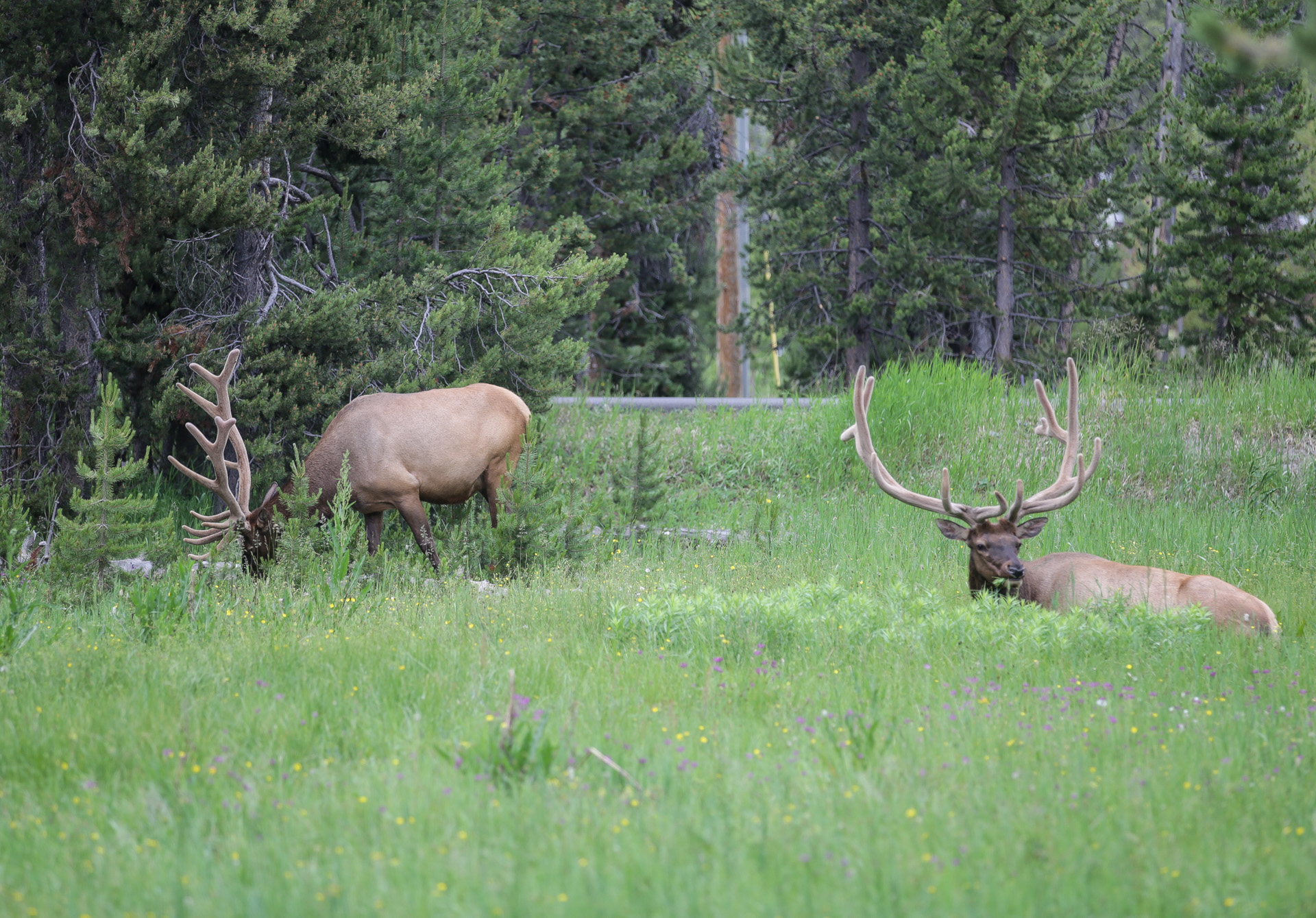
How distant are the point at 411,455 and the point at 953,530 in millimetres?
3811

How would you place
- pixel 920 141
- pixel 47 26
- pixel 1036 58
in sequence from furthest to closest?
pixel 920 141 → pixel 1036 58 → pixel 47 26

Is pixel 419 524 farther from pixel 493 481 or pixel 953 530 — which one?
pixel 953 530

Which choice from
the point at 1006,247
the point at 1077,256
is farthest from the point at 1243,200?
the point at 1006,247

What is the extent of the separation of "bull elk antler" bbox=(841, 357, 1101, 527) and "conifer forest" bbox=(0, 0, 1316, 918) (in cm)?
5

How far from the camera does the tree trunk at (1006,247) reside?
16.8 meters

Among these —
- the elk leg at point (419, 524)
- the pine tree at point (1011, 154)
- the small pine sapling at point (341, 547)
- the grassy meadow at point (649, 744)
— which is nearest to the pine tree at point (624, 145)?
the pine tree at point (1011, 154)

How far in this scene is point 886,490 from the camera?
759 centimetres

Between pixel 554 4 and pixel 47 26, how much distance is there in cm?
1019

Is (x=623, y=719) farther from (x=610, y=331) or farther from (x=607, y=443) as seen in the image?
(x=610, y=331)

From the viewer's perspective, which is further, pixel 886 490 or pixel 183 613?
pixel 886 490

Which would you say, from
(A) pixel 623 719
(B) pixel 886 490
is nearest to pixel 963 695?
Result: (A) pixel 623 719

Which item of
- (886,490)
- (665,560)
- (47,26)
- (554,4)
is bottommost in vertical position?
(665,560)

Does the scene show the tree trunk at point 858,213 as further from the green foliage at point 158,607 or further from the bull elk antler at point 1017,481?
the green foliage at point 158,607

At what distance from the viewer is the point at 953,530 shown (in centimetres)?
700
